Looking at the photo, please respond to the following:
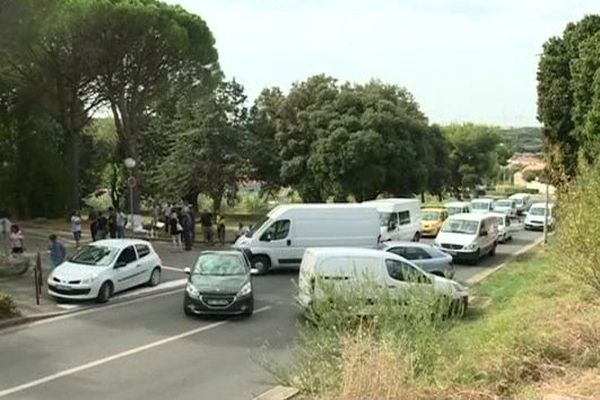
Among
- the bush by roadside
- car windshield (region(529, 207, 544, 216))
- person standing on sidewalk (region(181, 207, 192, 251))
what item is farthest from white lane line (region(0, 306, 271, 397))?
car windshield (region(529, 207, 544, 216))

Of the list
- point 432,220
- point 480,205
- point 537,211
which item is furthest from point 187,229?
point 480,205

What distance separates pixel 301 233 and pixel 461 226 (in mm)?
7613

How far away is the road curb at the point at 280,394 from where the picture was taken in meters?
10.2

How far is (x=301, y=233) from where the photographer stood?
83.9 feet

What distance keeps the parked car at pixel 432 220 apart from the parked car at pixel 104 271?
751 inches

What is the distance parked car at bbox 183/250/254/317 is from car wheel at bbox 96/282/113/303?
Result: 2.52 m

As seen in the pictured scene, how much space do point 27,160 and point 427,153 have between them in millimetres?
24288

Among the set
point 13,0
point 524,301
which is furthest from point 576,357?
point 13,0

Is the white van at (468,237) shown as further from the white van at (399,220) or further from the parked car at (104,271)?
the parked car at (104,271)

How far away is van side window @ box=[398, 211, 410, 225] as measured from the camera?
32.2 metres

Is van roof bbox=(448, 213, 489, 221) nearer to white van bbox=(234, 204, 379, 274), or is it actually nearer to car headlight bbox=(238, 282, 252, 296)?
white van bbox=(234, 204, 379, 274)

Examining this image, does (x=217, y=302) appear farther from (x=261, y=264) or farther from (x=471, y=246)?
(x=471, y=246)

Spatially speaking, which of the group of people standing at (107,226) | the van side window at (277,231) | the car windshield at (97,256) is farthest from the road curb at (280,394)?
the group of people standing at (107,226)

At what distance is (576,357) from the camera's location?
9812 millimetres
